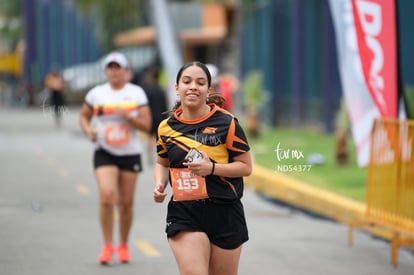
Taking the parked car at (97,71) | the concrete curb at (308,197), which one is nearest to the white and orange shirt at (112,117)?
the concrete curb at (308,197)

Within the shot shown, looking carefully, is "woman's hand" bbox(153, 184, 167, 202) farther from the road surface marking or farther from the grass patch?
the road surface marking

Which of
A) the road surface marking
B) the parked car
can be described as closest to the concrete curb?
→ the road surface marking

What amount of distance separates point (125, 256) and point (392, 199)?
9.19 feet

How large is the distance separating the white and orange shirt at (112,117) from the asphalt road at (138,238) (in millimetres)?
867

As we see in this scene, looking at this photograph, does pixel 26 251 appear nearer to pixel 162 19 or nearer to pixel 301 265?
pixel 301 265

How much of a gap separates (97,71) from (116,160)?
6044 centimetres

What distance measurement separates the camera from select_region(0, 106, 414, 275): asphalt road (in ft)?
38.2

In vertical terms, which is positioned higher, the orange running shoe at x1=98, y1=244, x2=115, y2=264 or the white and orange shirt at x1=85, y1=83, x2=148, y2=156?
the white and orange shirt at x1=85, y1=83, x2=148, y2=156

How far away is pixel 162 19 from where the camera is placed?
3850 cm

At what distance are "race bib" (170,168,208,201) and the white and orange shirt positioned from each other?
13.6 ft

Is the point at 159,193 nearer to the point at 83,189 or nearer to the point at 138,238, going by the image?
the point at 138,238

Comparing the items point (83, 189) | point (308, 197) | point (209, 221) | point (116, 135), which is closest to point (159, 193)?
point (209, 221)

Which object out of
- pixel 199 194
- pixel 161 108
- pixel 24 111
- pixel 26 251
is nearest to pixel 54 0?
pixel 24 111

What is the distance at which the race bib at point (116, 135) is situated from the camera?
11.8m
